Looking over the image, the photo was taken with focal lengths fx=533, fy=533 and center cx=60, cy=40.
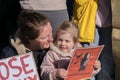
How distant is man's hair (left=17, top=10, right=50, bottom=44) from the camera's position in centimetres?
377

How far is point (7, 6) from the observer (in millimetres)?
4609

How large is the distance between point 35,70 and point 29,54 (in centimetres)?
12

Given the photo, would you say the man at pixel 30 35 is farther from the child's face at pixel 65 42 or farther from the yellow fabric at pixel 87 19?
the yellow fabric at pixel 87 19

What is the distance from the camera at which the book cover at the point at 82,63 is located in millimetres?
3595

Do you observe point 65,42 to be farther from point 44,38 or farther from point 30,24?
point 30,24

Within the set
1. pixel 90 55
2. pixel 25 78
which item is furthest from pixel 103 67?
pixel 25 78

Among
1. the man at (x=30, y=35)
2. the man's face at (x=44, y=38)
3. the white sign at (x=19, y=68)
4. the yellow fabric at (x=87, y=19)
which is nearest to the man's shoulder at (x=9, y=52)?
the man at (x=30, y=35)

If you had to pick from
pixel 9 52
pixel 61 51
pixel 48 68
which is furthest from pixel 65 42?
pixel 9 52

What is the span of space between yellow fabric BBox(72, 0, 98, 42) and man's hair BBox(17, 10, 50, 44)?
428mm

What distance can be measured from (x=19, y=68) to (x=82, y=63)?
465 mm

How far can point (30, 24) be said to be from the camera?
3775 mm

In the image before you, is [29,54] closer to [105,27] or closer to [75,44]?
[75,44]

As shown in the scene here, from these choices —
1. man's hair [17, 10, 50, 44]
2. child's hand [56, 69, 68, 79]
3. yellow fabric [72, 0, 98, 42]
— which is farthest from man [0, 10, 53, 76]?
yellow fabric [72, 0, 98, 42]

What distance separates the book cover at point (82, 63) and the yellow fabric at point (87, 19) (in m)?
0.46
